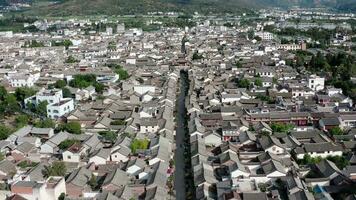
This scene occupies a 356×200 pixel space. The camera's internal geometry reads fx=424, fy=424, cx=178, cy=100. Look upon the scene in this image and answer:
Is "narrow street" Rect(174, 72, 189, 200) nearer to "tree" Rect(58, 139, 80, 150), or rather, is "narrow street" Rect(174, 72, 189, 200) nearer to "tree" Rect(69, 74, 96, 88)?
"tree" Rect(58, 139, 80, 150)

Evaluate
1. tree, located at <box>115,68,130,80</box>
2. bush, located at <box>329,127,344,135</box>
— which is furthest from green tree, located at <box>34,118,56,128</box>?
bush, located at <box>329,127,344,135</box>

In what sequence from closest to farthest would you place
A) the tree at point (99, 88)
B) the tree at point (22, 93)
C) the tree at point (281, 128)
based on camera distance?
1. the tree at point (281, 128)
2. the tree at point (22, 93)
3. the tree at point (99, 88)

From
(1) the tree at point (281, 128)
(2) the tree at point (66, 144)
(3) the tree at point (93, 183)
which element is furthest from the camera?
(1) the tree at point (281, 128)

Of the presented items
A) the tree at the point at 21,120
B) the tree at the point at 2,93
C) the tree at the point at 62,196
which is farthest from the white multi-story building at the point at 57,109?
the tree at the point at 62,196

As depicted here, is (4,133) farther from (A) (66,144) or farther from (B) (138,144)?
(B) (138,144)

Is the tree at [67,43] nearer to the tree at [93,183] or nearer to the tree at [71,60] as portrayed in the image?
the tree at [71,60]

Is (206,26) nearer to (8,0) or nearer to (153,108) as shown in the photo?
(153,108)

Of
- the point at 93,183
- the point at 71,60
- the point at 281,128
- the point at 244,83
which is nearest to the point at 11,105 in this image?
the point at 93,183

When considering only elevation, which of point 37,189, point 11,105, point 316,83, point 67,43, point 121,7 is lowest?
point 67,43

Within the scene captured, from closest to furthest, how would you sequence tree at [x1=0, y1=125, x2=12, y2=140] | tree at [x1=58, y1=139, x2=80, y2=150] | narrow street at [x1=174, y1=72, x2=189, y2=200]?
narrow street at [x1=174, y1=72, x2=189, y2=200]
tree at [x1=58, y1=139, x2=80, y2=150]
tree at [x1=0, y1=125, x2=12, y2=140]

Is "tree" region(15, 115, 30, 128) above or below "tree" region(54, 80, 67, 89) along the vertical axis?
below

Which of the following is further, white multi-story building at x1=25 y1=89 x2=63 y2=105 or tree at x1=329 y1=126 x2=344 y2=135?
white multi-story building at x1=25 y1=89 x2=63 y2=105
